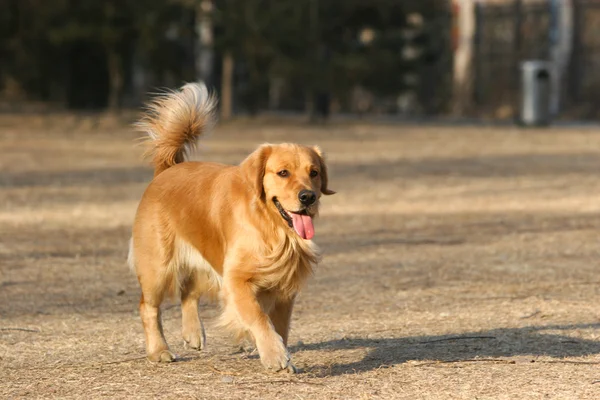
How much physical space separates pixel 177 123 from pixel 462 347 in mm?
2025

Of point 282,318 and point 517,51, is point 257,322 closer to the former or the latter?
point 282,318

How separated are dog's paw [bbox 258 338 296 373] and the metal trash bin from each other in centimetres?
2095

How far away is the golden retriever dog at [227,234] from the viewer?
555cm

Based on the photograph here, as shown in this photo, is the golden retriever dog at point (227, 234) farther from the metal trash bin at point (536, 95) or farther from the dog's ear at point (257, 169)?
the metal trash bin at point (536, 95)

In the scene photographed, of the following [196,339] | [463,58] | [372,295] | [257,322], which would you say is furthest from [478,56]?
[257,322]

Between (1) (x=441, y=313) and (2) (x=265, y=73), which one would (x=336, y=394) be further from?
(2) (x=265, y=73)

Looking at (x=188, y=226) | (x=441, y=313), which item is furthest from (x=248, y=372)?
(x=441, y=313)

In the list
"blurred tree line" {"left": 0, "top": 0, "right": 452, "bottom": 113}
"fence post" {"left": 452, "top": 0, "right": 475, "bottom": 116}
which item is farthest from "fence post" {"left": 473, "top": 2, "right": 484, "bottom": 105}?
"blurred tree line" {"left": 0, "top": 0, "right": 452, "bottom": 113}

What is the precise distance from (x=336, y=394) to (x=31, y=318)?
256 cm

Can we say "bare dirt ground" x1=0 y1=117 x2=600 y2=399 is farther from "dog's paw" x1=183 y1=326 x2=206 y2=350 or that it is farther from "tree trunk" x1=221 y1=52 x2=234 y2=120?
"tree trunk" x1=221 y1=52 x2=234 y2=120

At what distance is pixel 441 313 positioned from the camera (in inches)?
280

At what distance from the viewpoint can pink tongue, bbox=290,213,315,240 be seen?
554 centimetres

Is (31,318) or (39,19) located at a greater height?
(39,19)

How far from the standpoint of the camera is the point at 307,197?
215 inches
